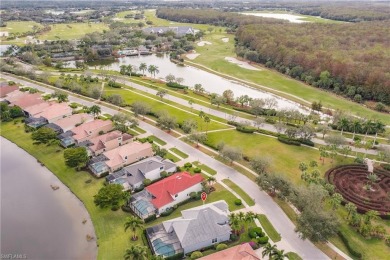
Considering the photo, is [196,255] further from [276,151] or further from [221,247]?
[276,151]

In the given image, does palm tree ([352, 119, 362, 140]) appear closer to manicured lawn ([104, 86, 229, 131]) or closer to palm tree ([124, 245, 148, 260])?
manicured lawn ([104, 86, 229, 131])

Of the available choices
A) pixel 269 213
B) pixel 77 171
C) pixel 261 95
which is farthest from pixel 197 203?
pixel 261 95

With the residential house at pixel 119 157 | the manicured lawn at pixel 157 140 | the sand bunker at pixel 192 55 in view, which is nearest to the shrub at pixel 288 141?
the manicured lawn at pixel 157 140

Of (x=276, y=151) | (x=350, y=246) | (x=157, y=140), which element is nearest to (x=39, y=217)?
(x=157, y=140)

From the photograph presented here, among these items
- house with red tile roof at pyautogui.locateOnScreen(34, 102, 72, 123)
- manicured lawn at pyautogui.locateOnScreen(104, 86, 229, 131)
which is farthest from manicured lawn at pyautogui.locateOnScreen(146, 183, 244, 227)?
house with red tile roof at pyautogui.locateOnScreen(34, 102, 72, 123)

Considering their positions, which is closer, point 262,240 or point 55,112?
point 262,240
